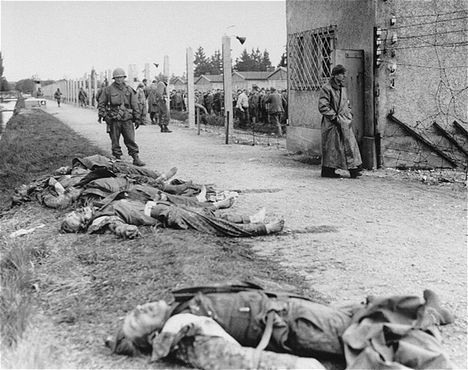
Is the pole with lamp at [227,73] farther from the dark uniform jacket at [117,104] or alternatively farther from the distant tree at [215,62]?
the distant tree at [215,62]

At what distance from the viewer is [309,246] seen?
19.4 ft

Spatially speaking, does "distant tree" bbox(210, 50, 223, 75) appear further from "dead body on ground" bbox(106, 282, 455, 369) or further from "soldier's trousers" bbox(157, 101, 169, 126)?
"dead body on ground" bbox(106, 282, 455, 369)

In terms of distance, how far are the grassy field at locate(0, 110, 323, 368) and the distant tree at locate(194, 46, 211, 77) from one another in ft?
364

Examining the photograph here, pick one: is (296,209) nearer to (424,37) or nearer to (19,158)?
Answer: (424,37)

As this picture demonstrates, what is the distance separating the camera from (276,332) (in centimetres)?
346

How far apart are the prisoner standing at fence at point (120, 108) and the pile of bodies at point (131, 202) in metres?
2.65

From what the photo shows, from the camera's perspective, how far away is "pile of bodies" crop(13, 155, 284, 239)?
6.40m

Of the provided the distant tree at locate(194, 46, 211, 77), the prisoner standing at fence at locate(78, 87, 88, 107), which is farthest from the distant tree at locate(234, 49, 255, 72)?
the prisoner standing at fence at locate(78, 87, 88, 107)

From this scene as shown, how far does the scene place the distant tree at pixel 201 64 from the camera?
120 meters

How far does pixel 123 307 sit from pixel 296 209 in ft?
12.0

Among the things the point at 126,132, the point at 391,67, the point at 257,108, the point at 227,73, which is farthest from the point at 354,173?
the point at 257,108

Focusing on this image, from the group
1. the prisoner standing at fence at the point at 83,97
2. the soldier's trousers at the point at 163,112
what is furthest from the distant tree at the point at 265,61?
the soldier's trousers at the point at 163,112

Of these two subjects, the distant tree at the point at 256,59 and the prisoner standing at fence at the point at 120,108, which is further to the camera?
the distant tree at the point at 256,59

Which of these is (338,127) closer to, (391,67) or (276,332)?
(391,67)
